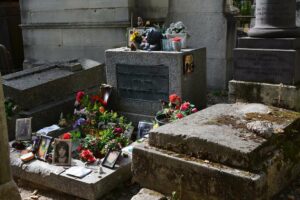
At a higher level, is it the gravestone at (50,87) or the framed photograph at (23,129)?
the gravestone at (50,87)

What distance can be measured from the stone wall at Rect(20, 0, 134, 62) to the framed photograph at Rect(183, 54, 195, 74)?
3143 millimetres

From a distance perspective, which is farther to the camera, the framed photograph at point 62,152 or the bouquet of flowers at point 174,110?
the bouquet of flowers at point 174,110

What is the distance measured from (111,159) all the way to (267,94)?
2426mm

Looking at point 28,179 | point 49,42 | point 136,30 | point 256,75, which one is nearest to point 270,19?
point 256,75

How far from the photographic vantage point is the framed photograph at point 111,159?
4.60 m

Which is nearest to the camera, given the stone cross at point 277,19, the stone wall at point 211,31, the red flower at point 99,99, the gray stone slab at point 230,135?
the gray stone slab at point 230,135

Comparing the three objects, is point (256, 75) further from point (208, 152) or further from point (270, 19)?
point (208, 152)

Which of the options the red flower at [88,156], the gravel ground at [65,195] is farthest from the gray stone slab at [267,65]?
the red flower at [88,156]

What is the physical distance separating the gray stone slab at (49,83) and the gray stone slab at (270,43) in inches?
120

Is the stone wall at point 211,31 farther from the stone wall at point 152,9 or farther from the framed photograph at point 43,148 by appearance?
the framed photograph at point 43,148

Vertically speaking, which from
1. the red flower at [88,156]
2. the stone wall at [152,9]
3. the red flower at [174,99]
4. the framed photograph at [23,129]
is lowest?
the red flower at [88,156]

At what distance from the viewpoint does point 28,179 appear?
489cm

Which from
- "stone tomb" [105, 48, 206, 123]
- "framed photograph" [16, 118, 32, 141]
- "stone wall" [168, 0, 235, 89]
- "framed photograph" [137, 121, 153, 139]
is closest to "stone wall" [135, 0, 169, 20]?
"stone wall" [168, 0, 235, 89]

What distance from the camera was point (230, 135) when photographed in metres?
3.73
